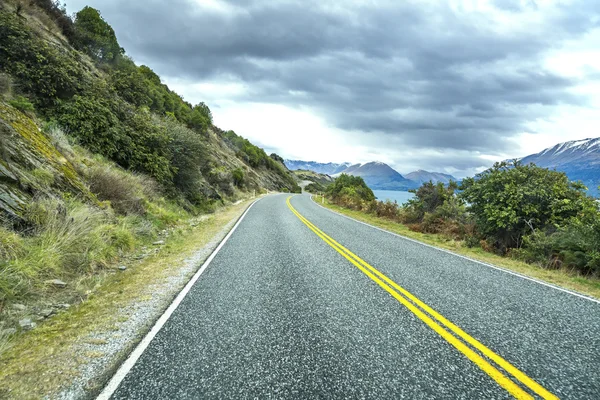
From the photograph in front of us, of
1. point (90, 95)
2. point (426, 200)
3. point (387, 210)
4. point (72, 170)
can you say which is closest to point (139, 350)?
point (72, 170)

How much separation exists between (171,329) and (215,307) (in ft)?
2.51

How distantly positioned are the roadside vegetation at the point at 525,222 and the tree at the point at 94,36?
24004 millimetres

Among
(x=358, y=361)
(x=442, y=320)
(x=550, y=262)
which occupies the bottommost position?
(x=358, y=361)

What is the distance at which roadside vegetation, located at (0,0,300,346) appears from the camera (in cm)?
481

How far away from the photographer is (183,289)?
5.18m

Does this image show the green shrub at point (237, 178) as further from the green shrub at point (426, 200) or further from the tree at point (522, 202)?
the tree at point (522, 202)

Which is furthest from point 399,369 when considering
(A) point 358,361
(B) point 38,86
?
(B) point 38,86

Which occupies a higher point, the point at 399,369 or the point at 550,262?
the point at 550,262

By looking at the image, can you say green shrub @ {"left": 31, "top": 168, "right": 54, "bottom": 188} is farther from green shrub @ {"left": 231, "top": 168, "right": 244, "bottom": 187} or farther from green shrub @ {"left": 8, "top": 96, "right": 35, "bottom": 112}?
green shrub @ {"left": 231, "top": 168, "right": 244, "bottom": 187}


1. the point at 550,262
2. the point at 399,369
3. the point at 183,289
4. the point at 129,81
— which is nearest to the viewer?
the point at 399,369

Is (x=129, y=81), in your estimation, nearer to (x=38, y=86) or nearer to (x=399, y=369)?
(x=38, y=86)

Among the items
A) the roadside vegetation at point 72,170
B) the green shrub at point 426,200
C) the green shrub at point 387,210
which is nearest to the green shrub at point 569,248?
the green shrub at point 426,200

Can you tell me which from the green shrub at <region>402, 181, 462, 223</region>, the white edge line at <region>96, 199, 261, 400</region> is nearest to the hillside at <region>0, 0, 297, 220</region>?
the white edge line at <region>96, 199, 261, 400</region>

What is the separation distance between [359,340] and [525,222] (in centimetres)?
1009
